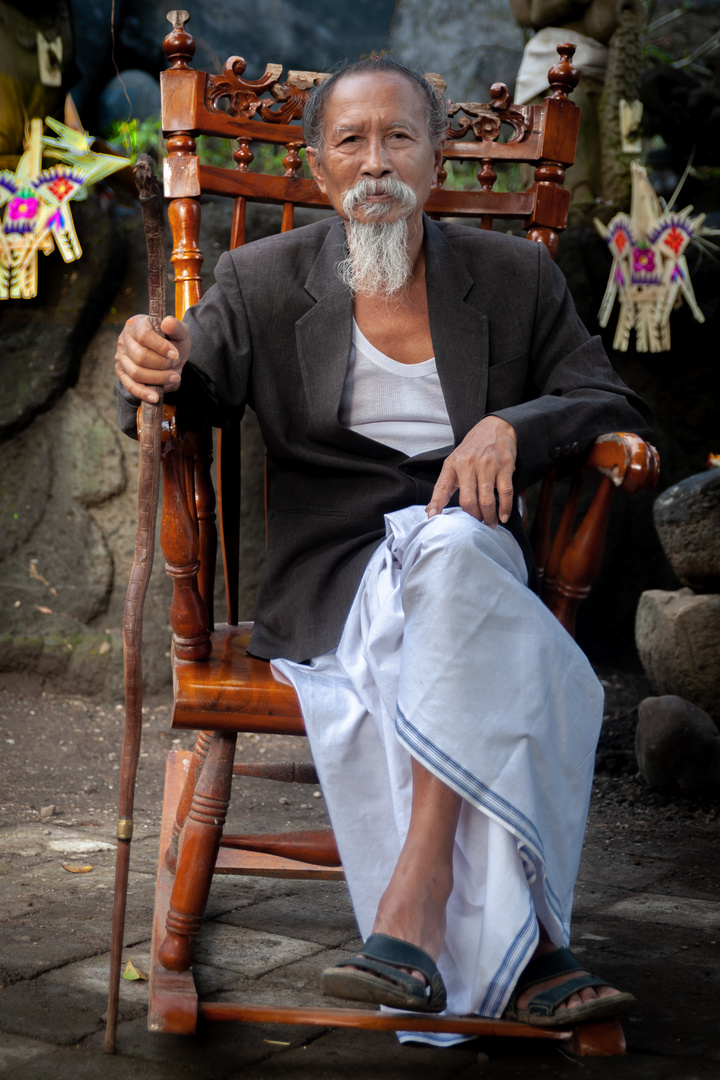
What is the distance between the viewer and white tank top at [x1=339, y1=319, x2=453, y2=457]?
2338mm

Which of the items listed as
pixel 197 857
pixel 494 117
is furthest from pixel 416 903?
pixel 494 117

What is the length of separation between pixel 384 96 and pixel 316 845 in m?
1.59

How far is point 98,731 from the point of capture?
4.20m

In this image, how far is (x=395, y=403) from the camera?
2.36 metres

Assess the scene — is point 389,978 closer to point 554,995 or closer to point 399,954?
point 399,954

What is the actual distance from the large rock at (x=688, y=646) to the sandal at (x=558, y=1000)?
202cm

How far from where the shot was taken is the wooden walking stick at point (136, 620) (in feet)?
5.75

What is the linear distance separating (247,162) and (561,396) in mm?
1047

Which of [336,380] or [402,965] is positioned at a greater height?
[336,380]

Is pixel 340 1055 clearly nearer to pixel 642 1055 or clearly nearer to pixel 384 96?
pixel 642 1055

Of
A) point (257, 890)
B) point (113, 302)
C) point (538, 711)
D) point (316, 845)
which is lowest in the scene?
point (257, 890)

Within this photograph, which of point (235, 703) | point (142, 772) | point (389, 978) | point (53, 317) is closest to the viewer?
point (389, 978)

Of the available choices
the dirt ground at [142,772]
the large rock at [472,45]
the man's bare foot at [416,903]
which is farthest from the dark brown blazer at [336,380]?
the large rock at [472,45]

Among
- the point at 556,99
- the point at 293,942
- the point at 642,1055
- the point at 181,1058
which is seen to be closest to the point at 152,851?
the point at 293,942
